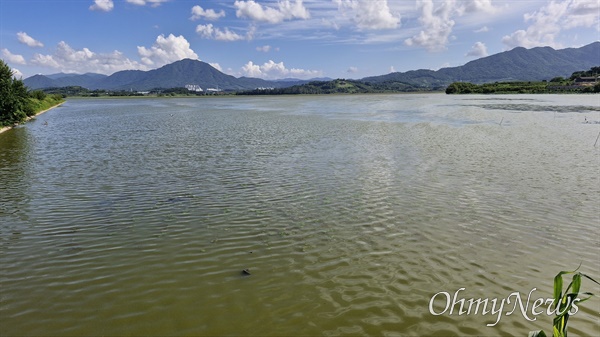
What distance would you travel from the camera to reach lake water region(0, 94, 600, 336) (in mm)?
7250

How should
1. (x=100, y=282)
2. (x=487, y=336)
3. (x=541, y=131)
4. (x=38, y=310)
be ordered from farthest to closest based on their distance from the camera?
(x=541, y=131), (x=100, y=282), (x=38, y=310), (x=487, y=336)

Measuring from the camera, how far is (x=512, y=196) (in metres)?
15.5

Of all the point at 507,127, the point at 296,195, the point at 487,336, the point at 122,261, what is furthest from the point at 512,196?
the point at 507,127

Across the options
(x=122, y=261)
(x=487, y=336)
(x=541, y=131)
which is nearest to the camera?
(x=487, y=336)

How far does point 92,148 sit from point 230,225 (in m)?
24.6

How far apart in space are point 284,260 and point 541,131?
40197 mm

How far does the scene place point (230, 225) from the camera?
1230cm

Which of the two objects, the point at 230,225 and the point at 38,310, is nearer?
the point at 38,310

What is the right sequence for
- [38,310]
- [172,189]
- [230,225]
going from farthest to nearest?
[172,189] < [230,225] < [38,310]

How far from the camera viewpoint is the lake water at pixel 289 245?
7250mm

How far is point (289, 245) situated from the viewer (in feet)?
35.1

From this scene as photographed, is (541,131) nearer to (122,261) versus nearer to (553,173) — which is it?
(553,173)

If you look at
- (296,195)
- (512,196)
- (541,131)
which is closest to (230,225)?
(296,195)

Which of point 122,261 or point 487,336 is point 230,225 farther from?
point 487,336
